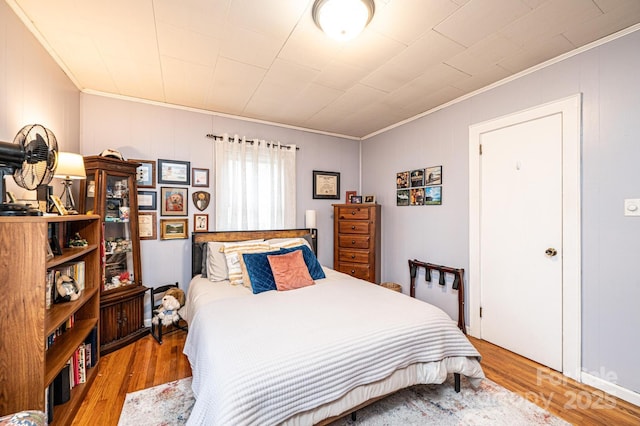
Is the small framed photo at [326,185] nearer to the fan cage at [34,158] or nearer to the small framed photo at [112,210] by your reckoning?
the small framed photo at [112,210]

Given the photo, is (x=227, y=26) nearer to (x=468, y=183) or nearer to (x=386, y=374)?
(x=386, y=374)

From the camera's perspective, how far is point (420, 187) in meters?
3.38

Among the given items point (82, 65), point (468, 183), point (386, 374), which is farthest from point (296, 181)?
point (386, 374)

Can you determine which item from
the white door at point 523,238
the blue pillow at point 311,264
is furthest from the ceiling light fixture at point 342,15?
the blue pillow at point 311,264

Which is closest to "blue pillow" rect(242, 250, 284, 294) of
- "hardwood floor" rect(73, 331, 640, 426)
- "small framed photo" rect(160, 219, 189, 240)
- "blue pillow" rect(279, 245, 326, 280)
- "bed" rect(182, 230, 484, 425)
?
"bed" rect(182, 230, 484, 425)

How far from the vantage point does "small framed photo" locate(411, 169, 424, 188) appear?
11.0 ft

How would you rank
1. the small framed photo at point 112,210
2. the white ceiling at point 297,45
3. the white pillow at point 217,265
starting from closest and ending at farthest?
the white ceiling at point 297,45, the small framed photo at point 112,210, the white pillow at point 217,265

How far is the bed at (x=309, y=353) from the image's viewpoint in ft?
3.91

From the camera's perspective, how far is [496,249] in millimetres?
2635

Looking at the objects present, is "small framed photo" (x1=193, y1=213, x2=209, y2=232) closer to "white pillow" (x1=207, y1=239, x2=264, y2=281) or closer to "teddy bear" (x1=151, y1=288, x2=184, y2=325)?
"white pillow" (x1=207, y1=239, x2=264, y2=281)

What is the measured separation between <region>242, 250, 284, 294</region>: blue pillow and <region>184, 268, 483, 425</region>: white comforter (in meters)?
0.17

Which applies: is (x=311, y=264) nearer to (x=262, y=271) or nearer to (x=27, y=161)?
(x=262, y=271)

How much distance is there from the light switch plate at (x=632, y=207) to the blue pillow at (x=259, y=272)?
8.75 feet

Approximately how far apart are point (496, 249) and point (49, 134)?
3.54m
